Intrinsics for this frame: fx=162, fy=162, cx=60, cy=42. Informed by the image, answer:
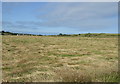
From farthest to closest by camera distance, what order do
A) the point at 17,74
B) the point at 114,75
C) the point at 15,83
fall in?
1. the point at 17,74
2. the point at 114,75
3. the point at 15,83

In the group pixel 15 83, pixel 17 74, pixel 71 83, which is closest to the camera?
pixel 71 83

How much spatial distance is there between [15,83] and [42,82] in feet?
4.21

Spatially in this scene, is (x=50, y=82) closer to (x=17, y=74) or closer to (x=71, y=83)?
(x=71, y=83)

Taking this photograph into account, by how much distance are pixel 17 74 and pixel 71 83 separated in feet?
12.6

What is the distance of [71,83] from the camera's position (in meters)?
7.02

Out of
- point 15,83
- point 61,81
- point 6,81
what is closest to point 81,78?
point 61,81

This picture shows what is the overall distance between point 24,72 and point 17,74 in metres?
0.55

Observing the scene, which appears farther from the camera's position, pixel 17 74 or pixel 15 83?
pixel 17 74

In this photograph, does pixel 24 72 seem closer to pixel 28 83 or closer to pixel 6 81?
pixel 6 81

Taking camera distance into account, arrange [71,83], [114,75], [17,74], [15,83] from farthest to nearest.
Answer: [17,74], [114,75], [15,83], [71,83]

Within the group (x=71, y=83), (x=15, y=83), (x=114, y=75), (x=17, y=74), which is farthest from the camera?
(x=17, y=74)

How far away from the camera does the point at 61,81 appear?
23.4ft

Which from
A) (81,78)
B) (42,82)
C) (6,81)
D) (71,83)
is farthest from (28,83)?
(81,78)

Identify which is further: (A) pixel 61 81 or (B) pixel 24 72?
(B) pixel 24 72
